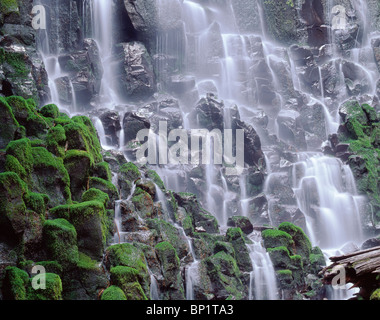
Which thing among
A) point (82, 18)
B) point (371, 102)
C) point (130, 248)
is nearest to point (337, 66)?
point (371, 102)

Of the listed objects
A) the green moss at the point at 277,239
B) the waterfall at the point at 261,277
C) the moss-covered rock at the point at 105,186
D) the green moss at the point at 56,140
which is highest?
the green moss at the point at 56,140

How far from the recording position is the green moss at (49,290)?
362 inches

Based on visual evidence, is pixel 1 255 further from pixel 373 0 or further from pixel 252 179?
pixel 373 0

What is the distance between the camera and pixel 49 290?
941 centimetres

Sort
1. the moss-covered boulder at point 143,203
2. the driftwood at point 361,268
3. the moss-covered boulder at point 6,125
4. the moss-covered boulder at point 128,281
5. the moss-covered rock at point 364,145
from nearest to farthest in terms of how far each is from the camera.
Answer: the driftwood at point 361,268
the moss-covered boulder at point 128,281
the moss-covered boulder at point 6,125
the moss-covered boulder at point 143,203
the moss-covered rock at point 364,145

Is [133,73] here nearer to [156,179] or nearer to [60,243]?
[156,179]

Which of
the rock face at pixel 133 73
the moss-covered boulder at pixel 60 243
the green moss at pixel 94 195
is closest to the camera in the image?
the moss-covered boulder at pixel 60 243

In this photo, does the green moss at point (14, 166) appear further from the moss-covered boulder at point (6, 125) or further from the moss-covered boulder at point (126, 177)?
the moss-covered boulder at point (126, 177)

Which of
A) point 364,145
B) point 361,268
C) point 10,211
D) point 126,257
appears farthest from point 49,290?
point 364,145

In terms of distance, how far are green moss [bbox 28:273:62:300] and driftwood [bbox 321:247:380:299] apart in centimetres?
628

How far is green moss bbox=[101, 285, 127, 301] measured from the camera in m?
10.3

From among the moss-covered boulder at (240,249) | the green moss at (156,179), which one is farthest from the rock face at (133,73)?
the moss-covered boulder at (240,249)

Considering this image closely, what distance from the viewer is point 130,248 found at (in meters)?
12.2

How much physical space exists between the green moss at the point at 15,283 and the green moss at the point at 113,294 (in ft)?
6.66
